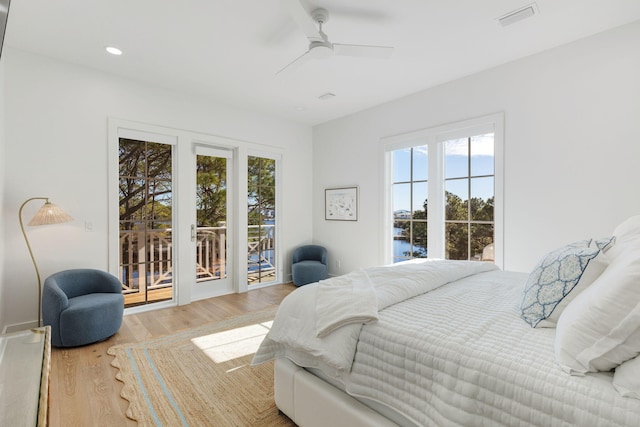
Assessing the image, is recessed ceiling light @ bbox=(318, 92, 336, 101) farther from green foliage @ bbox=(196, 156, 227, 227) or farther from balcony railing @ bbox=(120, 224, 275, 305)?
balcony railing @ bbox=(120, 224, 275, 305)

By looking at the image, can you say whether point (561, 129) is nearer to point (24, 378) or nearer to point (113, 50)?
point (24, 378)

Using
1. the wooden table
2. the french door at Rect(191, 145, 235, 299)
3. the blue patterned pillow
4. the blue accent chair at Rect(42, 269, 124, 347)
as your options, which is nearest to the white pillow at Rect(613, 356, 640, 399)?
the blue patterned pillow

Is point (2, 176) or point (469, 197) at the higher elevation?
point (2, 176)

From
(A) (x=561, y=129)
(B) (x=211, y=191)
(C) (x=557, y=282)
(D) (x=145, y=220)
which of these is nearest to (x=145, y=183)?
(D) (x=145, y=220)

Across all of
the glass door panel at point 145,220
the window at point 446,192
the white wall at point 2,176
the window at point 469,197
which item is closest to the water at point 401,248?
the window at point 446,192

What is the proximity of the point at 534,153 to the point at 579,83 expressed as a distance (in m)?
0.69

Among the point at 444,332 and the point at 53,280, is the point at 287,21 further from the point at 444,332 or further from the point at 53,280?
the point at 53,280

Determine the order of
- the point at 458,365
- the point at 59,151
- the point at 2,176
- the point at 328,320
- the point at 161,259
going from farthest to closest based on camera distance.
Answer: the point at 161,259
the point at 59,151
the point at 2,176
the point at 328,320
the point at 458,365

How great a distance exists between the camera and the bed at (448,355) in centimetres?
94

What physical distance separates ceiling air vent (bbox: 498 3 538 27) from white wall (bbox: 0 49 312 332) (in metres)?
3.67

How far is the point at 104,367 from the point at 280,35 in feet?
10.2


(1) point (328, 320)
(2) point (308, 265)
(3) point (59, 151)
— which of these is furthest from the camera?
(2) point (308, 265)

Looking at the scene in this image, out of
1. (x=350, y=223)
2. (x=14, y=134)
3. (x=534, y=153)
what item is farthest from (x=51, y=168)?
(x=534, y=153)

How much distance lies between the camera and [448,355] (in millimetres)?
1160
